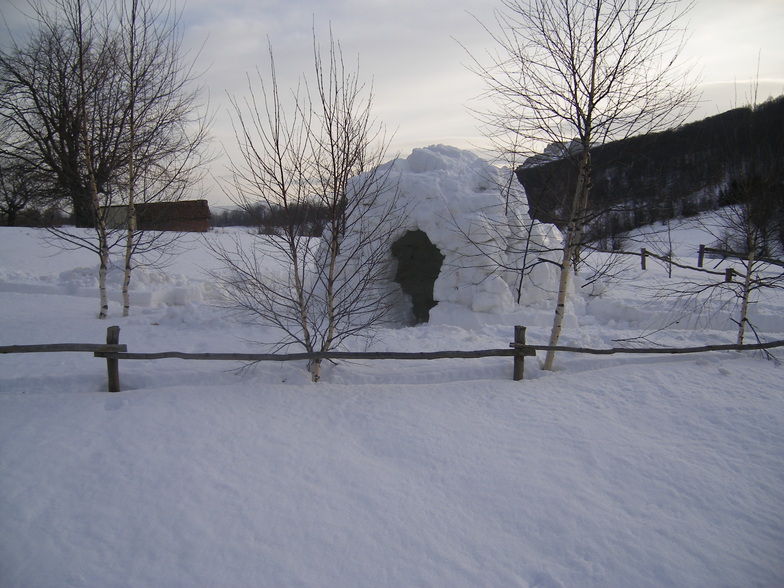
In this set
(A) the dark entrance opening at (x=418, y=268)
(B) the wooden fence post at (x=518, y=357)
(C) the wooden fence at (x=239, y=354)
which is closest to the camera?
(C) the wooden fence at (x=239, y=354)

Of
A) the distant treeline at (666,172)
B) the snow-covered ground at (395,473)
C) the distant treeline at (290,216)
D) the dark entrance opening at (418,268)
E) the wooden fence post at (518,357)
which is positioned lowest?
the snow-covered ground at (395,473)

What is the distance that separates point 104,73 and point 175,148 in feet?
5.84

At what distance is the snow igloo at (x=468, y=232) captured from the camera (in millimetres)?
9531

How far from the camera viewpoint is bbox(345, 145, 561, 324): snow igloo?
953 centimetres

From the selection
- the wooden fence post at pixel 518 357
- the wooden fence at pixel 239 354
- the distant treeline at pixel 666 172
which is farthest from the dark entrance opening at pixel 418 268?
the wooden fence post at pixel 518 357

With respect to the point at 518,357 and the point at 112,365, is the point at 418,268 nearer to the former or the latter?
the point at 518,357

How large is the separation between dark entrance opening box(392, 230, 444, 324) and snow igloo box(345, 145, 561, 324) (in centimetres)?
48

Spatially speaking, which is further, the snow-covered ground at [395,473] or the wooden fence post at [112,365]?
the wooden fence post at [112,365]

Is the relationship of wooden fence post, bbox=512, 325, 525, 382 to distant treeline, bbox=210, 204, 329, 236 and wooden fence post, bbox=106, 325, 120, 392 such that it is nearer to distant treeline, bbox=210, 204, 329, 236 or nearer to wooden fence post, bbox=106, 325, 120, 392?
distant treeline, bbox=210, 204, 329, 236

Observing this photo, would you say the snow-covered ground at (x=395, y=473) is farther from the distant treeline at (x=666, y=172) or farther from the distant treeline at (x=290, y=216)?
the distant treeline at (x=666, y=172)

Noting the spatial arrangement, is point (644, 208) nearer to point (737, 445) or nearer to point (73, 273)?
point (737, 445)

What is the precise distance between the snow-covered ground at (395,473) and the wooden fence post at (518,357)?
0.49 ft

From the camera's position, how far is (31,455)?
423 centimetres

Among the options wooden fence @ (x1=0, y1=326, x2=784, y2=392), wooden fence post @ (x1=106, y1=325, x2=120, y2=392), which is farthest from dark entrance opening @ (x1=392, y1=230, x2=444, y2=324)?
wooden fence post @ (x1=106, y1=325, x2=120, y2=392)
